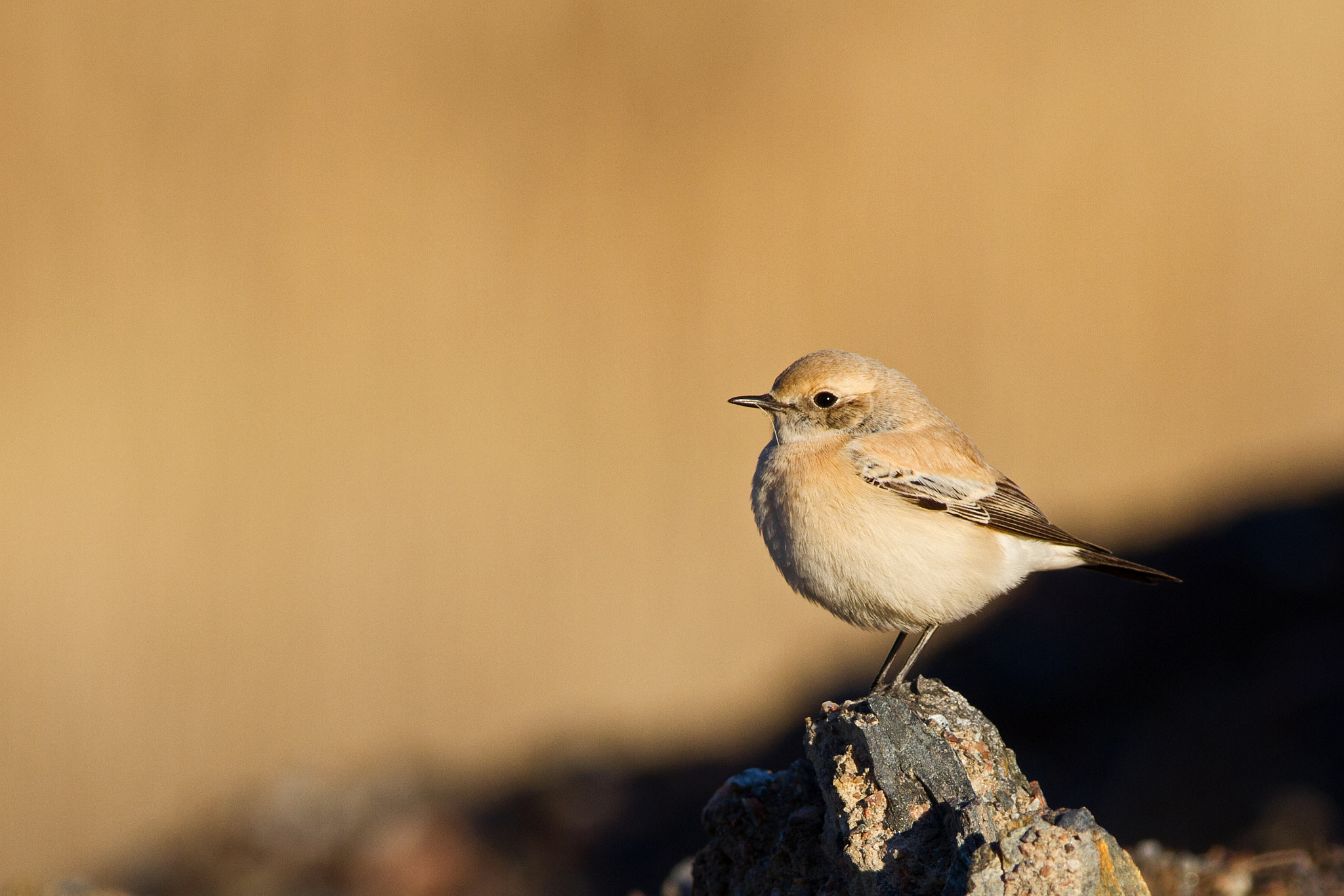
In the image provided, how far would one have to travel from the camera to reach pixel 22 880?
592 cm

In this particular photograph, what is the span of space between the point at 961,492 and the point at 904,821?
184 centimetres

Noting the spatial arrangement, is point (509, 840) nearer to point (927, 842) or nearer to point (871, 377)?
point (871, 377)

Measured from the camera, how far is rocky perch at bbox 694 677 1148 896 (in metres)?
3.00

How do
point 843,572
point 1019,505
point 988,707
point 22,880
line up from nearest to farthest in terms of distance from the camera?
point 843,572
point 1019,505
point 22,880
point 988,707

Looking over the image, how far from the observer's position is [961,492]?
494cm

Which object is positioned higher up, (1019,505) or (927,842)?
(1019,505)

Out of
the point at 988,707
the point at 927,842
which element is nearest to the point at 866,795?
the point at 927,842

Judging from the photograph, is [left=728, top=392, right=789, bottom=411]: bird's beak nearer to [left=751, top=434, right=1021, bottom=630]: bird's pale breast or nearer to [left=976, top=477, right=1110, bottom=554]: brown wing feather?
[left=751, top=434, right=1021, bottom=630]: bird's pale breast

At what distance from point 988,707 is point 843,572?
522 cm

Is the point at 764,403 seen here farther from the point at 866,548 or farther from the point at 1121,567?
the point at 1121,567

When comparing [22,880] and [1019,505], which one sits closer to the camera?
[1019,505]

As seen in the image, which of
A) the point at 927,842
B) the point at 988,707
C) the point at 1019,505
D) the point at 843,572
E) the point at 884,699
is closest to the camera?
the point at 927,842

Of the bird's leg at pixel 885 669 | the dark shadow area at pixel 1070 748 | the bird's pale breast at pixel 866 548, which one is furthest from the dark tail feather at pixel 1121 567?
the dark shadow area at pixel 1070 748

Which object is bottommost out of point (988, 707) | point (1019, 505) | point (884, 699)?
point (988, 707)
